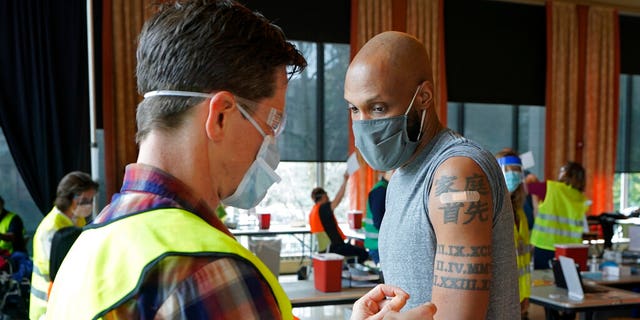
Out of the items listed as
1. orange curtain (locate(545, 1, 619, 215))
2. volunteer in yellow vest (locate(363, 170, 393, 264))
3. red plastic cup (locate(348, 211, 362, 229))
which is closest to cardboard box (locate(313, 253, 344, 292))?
volunteer in yellow vest (locate(363, 170, 393, 264))

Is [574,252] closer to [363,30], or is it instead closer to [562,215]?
[562,215]

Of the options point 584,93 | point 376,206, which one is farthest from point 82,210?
point 584,93

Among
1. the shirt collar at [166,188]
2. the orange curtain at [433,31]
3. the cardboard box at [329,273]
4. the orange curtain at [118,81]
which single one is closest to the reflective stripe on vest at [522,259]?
the cardboard box at [329,273]

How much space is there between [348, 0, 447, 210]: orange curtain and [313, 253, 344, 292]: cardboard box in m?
3.83

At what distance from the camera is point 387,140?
1.53m

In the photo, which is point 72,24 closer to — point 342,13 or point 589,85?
point 342,13

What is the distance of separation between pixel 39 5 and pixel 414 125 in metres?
6.10

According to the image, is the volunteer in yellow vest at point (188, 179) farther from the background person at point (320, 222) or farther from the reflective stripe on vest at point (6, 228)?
the reflective stripe on vest at point (6, 228)

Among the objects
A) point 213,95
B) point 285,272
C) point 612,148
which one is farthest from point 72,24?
point 612,148

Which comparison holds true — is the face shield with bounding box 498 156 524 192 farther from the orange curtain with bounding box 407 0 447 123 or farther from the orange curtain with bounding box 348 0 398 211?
the orange curtain with bounding box 407 0 447 123

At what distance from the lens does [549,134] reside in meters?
8.52

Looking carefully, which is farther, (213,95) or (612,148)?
(612,148)

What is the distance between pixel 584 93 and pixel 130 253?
30.7 feet

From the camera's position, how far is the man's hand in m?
0.85
